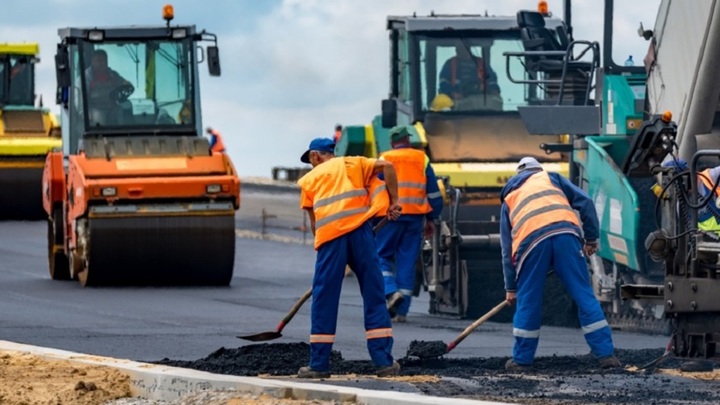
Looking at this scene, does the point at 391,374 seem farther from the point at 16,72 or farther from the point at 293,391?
the point at 16,72

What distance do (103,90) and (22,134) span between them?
914cm

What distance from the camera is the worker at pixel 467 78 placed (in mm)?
19734

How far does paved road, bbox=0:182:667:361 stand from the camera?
1371 cm

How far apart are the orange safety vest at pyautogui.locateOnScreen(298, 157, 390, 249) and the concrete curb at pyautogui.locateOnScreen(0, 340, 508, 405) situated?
139 centimetres

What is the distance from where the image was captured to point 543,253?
1195cm

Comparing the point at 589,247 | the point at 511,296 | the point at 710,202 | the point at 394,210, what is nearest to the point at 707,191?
the point at 710,202

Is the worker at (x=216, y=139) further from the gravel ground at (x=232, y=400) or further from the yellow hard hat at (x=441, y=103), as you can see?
the gravel ground at (x=232, y=400)

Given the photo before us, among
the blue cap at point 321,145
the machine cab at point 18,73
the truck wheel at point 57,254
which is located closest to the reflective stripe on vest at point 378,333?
the blue cap at point 321,145

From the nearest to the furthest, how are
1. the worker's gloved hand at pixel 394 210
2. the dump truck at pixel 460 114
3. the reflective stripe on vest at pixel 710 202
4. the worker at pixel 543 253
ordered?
the worker's gloved hand at pixel 394 210
the worker at pixel 543 253
the reflective stripe on vest at pixel 710 202
the dump truck at pixel 460 114

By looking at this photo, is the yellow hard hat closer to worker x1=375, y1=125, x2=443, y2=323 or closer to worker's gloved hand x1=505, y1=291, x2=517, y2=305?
worker x1=375, y1=125, x2=443, y2=323

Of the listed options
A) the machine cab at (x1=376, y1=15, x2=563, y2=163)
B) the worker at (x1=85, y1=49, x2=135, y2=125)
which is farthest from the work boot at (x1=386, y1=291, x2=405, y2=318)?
the worker at (x1=85, y1=49, x2=135, y2=125)

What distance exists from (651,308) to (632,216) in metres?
1.04

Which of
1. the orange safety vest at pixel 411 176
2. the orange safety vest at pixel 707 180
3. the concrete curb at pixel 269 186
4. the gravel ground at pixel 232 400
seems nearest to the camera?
the gravel ground at pixel 232 400

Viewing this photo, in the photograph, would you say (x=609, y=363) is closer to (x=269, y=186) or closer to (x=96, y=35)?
(x=96, y=35)
